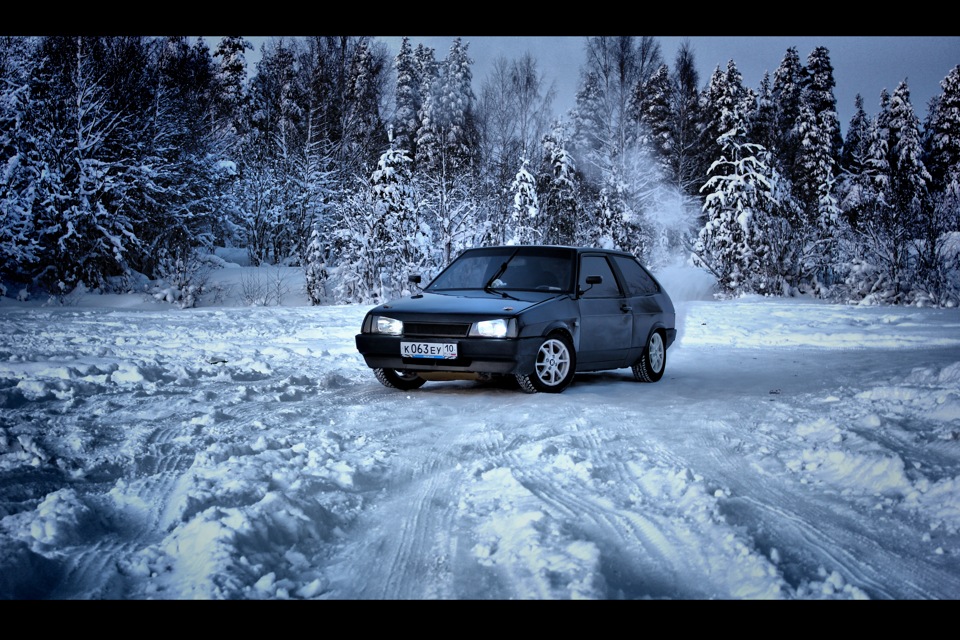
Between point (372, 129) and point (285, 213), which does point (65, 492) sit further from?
point (372, 129)

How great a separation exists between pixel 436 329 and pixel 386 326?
0.53m

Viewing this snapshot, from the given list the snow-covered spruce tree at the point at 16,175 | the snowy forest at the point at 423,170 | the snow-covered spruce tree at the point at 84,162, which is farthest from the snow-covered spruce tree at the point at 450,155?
the snow-covered spruce tree at the point at 16,175

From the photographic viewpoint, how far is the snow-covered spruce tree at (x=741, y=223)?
2792 centimetres

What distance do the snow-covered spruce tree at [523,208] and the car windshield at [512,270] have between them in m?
18.8

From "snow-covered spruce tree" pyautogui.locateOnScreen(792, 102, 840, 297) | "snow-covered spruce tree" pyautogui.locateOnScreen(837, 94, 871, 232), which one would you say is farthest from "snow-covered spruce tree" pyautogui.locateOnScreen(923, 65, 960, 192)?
"snow-covered spruce tree" pyautogui.locateOnScreen(792, 102, 840, 297)

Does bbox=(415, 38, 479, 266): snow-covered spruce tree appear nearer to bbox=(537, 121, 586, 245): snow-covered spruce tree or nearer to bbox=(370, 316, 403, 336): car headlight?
bbox=(537, 121, 586, 245): snow-covered spruce tree

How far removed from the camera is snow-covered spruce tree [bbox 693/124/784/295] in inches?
1099

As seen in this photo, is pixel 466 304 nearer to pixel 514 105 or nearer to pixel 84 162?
pixel 84 162

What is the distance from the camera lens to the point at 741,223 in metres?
28.2

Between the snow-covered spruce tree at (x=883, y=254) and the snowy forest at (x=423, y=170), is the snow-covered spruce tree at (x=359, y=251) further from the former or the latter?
the snow-covered spruce tree at (x=883, y=254)

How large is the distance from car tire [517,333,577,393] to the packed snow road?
0.20 metres

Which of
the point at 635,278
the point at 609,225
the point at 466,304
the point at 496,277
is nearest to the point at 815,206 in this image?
the point at 609,225

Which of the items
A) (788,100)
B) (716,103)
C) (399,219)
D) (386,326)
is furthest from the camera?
(788,100)

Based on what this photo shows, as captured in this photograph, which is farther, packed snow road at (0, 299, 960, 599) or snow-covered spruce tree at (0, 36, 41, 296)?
snow-covered spruce tree at (0, 36, 41, 296)
